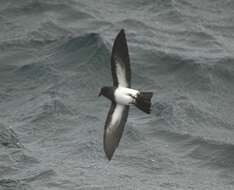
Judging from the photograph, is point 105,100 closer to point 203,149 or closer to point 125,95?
point 203,149

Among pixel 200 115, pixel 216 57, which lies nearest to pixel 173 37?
pixel 216 57

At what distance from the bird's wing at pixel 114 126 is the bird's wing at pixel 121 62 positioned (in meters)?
0.37

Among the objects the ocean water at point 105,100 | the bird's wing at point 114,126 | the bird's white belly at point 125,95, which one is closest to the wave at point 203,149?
the ocean water at point 105,100

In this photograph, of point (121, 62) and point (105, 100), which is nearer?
point (121, 62)

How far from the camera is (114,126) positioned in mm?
14586

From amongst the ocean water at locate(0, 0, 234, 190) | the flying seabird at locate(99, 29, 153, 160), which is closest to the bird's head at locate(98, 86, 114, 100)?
the flying seabird at locate(99, 29, 153, 160)

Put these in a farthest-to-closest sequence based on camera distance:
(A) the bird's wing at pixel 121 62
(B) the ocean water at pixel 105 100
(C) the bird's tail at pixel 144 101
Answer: (B) the ocean water at pixel 105 100 < (A) the bird's wing at pixel 121 62 < (C) the bird's tail at pixel 144 101

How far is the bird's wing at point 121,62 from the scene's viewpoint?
1434cm

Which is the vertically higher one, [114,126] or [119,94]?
[119,94]

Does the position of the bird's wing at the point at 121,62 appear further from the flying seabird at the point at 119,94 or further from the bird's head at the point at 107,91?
the bird's head at the point at 107,91

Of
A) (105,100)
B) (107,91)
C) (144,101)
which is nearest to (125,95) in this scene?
(107,91)

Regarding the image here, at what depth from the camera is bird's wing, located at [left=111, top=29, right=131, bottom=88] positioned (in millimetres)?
14340

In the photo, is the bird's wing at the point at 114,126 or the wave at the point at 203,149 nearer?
the bird's wing at the point at 114,126

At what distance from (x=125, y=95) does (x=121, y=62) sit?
0.55 meters
